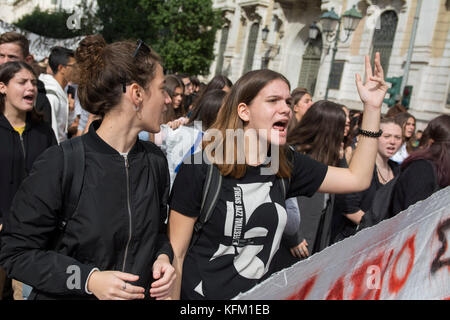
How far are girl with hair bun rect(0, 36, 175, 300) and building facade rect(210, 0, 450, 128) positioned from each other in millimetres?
11819

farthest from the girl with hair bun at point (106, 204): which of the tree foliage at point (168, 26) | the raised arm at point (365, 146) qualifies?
the tree foliage at point (168, 26)

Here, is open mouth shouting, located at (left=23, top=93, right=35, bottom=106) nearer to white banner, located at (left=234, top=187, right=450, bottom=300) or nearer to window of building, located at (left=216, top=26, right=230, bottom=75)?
white banner, located at (left=234, top=187, right=450, bottom=300)

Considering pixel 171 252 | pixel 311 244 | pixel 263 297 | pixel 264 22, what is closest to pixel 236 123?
pixel 171 252

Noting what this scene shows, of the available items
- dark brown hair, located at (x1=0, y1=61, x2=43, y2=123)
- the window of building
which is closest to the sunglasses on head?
dark brown hair, located at (x1=0, y1=61, x2=43, y2=123)

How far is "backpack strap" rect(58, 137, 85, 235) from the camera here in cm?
159

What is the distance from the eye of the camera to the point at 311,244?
3.18 m

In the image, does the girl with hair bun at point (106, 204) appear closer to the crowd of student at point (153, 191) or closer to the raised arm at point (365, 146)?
the crowd of student at point (153, 191)

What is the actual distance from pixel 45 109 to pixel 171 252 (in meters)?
2.88

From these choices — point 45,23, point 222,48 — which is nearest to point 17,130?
point 222,48

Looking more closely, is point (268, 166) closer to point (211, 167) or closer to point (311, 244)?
point (211, 167)

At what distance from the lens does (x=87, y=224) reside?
5.27 feet

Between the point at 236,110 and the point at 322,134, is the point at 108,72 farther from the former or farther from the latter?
the point at 322,134

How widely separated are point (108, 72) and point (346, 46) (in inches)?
665

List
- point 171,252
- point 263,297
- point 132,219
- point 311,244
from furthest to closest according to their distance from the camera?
point 311,244, point 171,252, point 132,219, point 263,297
